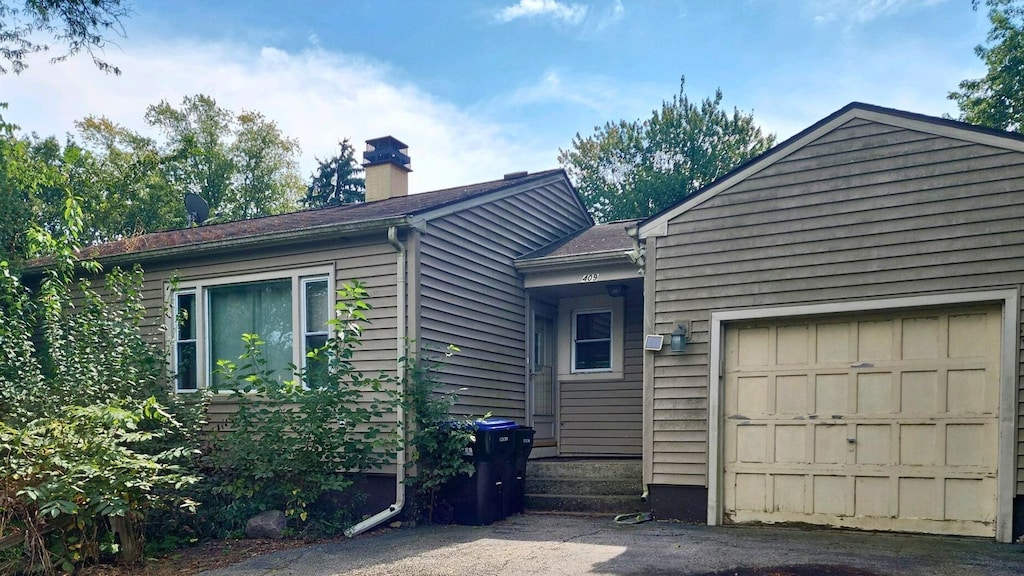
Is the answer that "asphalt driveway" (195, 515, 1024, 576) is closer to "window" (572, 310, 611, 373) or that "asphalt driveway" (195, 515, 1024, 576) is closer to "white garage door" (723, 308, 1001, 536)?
"white garage door" (723, 308, 1001, 536)

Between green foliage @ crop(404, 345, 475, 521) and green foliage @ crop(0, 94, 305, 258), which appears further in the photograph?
green foliage @ crop(0, 94, 305, 258)

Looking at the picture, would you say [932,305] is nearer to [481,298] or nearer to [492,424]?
[492,424]

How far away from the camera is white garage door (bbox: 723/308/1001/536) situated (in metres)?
6.46

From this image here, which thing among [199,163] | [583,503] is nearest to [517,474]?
[583,503]

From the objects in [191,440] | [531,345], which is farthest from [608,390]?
[191,440]

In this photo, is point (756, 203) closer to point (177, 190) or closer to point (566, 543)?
point (566, 543)

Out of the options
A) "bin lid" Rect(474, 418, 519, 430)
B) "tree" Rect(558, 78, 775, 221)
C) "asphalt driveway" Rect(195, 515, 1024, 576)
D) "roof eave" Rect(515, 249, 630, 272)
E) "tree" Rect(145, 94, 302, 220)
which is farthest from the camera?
"tree" Rect(145, 94, 302, 220)

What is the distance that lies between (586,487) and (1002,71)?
18267 mm

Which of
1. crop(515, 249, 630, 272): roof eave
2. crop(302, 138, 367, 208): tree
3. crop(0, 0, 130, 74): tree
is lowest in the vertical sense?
crop(515, 249, 630, 272): roof eave

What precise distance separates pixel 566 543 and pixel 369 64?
11608 millimetres

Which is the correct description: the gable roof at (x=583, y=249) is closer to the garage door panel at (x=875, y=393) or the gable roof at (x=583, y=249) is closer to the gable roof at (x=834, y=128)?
the gable roof at (x=834, y=128)

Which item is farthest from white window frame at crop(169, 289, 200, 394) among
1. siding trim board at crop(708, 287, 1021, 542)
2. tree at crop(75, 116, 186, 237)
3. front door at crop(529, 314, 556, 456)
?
tree at crop(75, 116, 186, 237)

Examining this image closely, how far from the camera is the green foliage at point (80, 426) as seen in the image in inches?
234

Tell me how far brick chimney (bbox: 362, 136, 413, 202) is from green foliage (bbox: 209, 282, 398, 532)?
4806mm
